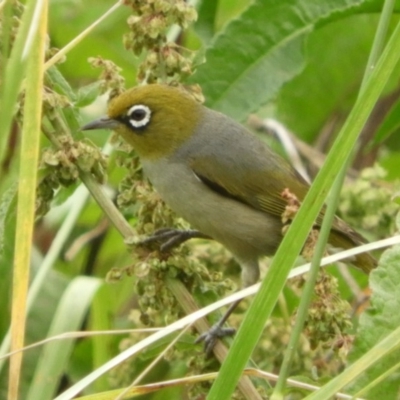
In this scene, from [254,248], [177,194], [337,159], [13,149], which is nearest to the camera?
[337,159]

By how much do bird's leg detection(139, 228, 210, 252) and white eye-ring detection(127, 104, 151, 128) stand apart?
515 millimetres

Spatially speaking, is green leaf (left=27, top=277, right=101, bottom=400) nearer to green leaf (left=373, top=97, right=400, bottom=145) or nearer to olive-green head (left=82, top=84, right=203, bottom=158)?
olive-green head (left=82, top=84, right=203, bottom=158)

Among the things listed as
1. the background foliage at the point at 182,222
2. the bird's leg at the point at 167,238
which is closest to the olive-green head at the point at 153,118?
the background foliage at the point at 182,222

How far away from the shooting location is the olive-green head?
326cm

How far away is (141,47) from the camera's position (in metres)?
2.80

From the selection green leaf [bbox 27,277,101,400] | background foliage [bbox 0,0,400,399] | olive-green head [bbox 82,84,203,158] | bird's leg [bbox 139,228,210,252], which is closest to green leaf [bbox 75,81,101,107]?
background foliage [bbox 0,0,400,399]

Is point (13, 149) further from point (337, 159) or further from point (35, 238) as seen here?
point (337, 159)

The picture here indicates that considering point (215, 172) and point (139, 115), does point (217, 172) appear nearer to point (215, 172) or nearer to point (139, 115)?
point (215, 172)

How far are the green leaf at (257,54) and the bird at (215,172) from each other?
10 centimetres

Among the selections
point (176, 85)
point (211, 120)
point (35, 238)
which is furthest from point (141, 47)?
point (35, 238)

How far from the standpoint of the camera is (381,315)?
2.39 meters

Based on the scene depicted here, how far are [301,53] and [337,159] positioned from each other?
182 centimetres

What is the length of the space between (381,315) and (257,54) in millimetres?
1547

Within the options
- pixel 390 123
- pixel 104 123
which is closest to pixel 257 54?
pixel 390 123
